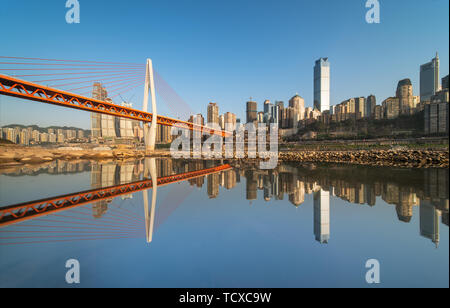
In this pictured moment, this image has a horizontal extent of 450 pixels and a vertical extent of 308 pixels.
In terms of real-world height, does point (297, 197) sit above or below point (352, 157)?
below

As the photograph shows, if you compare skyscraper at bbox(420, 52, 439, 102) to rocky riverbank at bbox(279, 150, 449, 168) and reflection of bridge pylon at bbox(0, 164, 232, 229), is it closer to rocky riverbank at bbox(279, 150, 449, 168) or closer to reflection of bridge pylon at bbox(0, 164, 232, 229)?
rocky riverbank at bbox(279, 150, 449, 168)

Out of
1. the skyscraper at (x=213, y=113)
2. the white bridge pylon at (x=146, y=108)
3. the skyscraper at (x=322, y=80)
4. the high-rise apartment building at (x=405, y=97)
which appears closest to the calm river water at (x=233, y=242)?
the white bridge pylon at (x=146, y=108)

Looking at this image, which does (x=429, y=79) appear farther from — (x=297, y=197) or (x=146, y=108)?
(x=297, y=197)

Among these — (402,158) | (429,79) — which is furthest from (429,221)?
(429,79)

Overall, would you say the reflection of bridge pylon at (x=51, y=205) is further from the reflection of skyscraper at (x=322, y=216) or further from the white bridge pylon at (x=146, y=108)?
the white bridge pylon at (x=146, y=108)

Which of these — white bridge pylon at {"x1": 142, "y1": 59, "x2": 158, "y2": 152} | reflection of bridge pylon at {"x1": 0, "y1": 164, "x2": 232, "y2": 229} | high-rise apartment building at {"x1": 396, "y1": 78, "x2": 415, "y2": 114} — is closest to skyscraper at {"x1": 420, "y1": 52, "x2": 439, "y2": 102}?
high-rise apartment building at {"x1": 396, "y1": 78, "x2": 415, "y2": 114}
